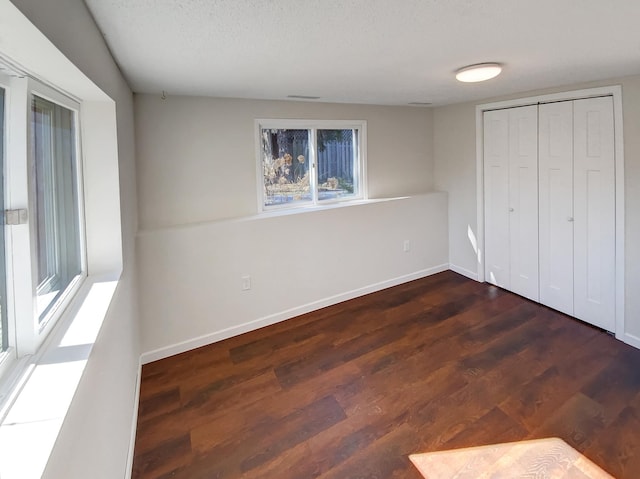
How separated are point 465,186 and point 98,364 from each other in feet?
13.3

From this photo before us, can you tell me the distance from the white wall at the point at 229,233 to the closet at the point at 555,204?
1105 mm

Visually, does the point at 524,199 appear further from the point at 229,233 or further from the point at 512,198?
the point at 229,233

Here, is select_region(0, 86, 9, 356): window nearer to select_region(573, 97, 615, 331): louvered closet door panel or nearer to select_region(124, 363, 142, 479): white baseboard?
select_region(124, 363, 142, 479): white baseboard

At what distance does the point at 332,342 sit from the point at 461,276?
7.31ft

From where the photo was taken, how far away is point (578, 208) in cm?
319

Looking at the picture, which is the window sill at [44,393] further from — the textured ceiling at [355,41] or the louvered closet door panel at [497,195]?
the louvered closet door panel at [497,195]

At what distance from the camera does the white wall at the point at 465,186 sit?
2809 millimetres

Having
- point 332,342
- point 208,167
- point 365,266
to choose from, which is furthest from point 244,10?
point 365,266

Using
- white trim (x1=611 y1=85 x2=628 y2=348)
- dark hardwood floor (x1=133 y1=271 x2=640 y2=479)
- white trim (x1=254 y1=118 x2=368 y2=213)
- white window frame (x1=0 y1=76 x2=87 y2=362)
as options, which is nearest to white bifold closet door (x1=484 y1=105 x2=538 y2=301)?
dark hardwood floor (x1=133 y1=271 x2=640 y2=479)

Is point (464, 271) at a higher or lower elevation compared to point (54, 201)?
lower

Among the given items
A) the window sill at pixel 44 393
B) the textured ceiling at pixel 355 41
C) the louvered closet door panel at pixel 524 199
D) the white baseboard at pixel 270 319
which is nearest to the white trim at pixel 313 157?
the textured ceiling at pixel 355 41

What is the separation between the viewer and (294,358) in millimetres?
2854

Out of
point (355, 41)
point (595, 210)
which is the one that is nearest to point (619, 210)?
point (595, 210)

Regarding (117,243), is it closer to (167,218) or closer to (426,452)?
(167,218)
